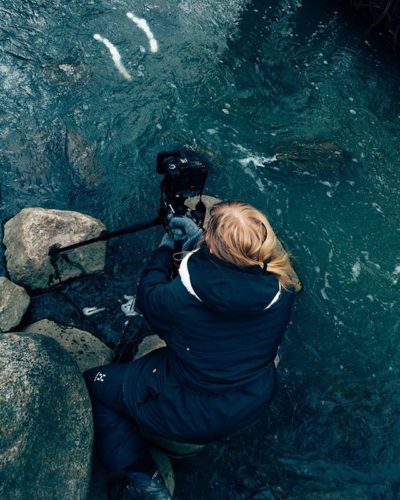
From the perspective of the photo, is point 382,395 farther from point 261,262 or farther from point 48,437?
point 48,437

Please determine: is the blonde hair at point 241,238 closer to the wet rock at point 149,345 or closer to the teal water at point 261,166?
the wet rock at point 149,345

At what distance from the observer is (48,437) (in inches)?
101

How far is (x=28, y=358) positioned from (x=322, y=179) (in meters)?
3.88

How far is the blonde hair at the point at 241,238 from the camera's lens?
2.21 meters

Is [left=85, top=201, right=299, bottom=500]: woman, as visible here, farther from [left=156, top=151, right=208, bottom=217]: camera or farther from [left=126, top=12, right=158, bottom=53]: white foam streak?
[left=126, top=12, right=158, bottom=53]: white foam streak

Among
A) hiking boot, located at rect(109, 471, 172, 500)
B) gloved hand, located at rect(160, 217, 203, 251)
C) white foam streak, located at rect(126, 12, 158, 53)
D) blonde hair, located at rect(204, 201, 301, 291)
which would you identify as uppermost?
blonde hair, located at rect(204, 201, 301, 291)

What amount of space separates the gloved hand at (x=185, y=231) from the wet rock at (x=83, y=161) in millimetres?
2151

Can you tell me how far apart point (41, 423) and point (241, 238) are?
4.90ft

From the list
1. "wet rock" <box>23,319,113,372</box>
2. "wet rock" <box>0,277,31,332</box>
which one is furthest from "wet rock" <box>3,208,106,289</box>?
"wet rock" <box>23,319,113,372</box>

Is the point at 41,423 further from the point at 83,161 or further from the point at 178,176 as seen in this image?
the point at 83,161

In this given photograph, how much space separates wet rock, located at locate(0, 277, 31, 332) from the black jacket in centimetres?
133

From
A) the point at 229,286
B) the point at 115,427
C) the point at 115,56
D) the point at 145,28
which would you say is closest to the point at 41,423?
the point at 115,427

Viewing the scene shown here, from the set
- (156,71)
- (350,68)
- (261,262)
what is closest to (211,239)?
(261,262)

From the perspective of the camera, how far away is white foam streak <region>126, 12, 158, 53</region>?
6.33 m
